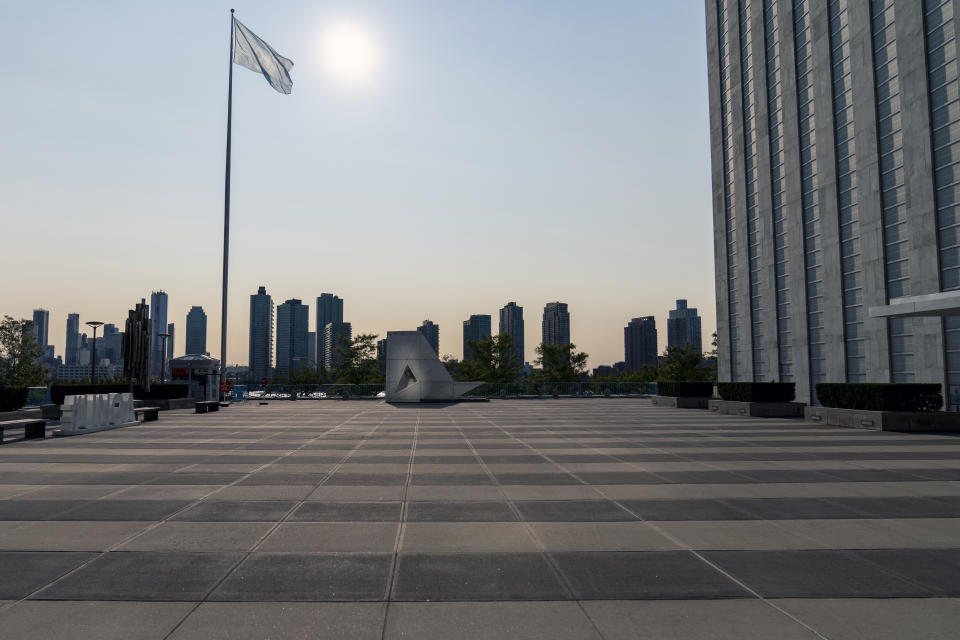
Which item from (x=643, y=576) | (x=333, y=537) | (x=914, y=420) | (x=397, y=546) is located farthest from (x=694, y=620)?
(x=914, y=420)

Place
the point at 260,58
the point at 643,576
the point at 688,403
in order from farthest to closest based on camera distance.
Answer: the point at 260,58
the point at 688,403
the point at 643,576

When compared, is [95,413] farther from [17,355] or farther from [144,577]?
[17,355]

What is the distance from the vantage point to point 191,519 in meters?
8.42

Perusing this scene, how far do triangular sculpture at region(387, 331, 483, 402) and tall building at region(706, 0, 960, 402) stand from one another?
77.4ft

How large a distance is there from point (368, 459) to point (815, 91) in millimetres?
37203

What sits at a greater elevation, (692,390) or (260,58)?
(260,58)

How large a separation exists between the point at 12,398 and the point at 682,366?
60297 mm

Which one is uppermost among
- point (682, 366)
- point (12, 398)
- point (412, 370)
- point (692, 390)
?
point (682, 366)

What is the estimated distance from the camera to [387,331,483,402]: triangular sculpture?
1629 inches

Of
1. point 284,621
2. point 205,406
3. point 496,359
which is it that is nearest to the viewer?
Answer: point 284,621

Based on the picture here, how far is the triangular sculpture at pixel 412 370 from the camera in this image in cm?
4138

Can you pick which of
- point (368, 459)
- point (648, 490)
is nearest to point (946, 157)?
point (648, 490)

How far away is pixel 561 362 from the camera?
221 ft

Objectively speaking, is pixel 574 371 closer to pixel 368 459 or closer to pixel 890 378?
pixel 890 378
